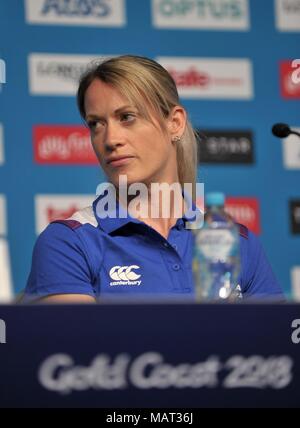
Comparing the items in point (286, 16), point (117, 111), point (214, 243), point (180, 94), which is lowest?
point (214, 243)

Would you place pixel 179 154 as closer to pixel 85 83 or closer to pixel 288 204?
pixel 85 83

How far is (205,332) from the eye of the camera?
1.28 meters

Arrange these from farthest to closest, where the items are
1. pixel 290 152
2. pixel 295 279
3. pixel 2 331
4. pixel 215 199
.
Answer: pixel 290 152
pixel 295 279
pixel 215 199
pixel 2 331

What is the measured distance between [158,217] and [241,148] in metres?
2.39

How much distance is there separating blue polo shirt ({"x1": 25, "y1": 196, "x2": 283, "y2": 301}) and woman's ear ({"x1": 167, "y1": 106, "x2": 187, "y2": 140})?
0.20 metres

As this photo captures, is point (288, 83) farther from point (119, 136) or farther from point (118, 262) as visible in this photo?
point (118, 262)

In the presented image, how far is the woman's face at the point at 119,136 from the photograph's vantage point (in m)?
2.01

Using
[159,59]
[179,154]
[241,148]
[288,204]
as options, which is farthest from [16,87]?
[179,154]

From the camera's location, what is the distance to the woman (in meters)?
1.91

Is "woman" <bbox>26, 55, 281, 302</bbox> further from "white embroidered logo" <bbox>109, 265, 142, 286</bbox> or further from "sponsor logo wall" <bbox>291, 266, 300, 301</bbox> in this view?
"sponsor logo wall" <bbox>291, 266, 300, 301</bbox>

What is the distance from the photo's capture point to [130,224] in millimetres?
2018

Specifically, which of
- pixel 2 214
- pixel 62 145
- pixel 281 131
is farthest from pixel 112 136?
pixel 62 145

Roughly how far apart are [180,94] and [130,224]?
243cm
